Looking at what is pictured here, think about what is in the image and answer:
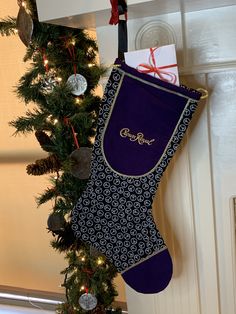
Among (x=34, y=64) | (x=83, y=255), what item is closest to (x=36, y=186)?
(x=83, y=255)

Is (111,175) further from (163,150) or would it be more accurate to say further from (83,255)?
(83,255)

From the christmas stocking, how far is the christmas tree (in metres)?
A: 0.11

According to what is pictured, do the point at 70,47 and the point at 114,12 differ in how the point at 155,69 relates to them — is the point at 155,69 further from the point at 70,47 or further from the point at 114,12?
the point at 70,47

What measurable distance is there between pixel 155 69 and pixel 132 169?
0.28 meters

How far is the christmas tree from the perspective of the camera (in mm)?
1135

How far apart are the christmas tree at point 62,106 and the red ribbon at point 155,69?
16 cm

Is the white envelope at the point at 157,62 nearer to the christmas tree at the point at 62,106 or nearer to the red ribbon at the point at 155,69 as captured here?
the red ribbon at the point at 155,69

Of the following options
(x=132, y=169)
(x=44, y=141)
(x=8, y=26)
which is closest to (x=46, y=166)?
(x=44, y=141)

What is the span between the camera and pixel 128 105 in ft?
3.28

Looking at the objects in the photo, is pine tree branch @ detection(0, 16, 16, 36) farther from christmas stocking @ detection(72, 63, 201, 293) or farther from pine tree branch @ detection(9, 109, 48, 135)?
christmas stocking @ detection(72, 63, 201, 293)

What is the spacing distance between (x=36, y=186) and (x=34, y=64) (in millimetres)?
916

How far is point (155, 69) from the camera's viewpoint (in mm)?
988

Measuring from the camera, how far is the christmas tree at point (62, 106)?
113 centimetres

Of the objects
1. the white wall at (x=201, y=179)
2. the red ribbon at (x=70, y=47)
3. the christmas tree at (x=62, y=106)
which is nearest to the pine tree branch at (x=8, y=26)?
the christmas tree at (x=62, y=106)
